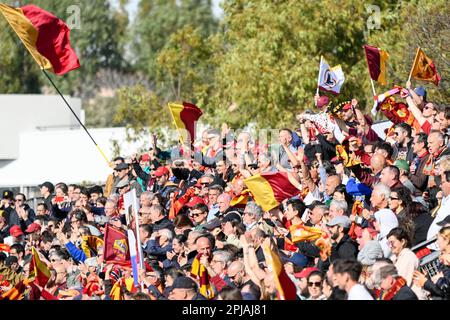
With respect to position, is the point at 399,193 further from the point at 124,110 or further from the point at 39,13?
the point at 124,110

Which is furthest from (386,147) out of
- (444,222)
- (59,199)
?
(59,199)

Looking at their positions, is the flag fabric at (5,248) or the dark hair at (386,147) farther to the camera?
the flag fabric at (5,248)

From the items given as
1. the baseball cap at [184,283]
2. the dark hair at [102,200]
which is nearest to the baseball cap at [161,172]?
the dark hair at [102,200]

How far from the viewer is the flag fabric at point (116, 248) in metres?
14.6

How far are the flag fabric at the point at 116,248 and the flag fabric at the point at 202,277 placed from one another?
91.5 inches

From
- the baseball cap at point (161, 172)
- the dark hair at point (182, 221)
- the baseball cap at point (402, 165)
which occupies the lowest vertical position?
the dark hair at point (182, 221)

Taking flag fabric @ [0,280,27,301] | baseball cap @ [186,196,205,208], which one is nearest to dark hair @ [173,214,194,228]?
baseball cap @ [186,196,205,208]

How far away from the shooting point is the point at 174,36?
135 feet

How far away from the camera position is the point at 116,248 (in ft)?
48.2

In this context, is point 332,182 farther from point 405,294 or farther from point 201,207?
point 405,294

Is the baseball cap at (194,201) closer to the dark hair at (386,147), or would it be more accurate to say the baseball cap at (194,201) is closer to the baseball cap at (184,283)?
the dark hair at (386,147)

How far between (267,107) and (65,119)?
12879 millimetres

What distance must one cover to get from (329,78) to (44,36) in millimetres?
4522
